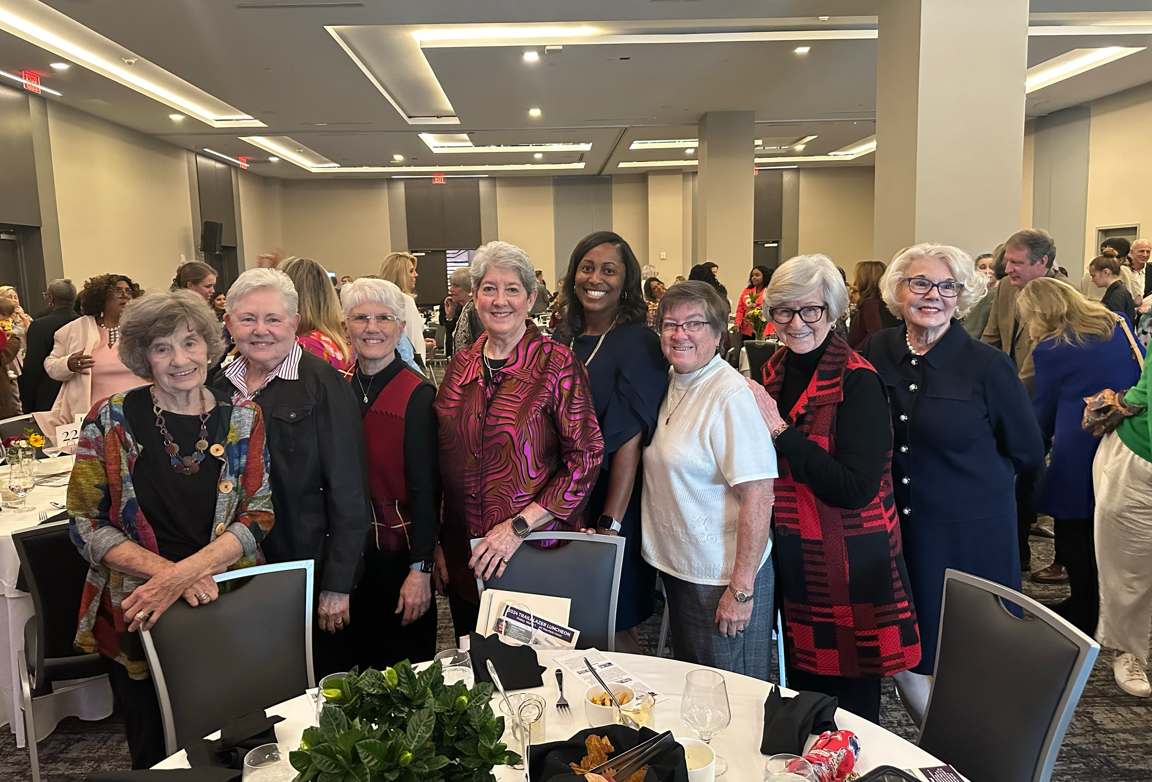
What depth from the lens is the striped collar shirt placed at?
2.33m

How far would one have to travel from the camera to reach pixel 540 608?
2.12m

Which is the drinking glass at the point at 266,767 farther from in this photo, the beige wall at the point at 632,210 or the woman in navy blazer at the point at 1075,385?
the beige wall at the point at 632,210

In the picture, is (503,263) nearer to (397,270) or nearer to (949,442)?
(949,442)

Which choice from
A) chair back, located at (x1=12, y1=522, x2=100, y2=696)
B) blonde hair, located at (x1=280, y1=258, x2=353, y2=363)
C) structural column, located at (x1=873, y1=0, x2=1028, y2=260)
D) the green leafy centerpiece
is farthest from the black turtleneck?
structural column, located at (x1=873, y1=0, x2=1028, y2=260)

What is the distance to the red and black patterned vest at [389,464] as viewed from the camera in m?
2.51

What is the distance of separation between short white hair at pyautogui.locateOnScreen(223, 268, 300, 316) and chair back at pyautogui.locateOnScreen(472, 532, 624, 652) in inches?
37.1

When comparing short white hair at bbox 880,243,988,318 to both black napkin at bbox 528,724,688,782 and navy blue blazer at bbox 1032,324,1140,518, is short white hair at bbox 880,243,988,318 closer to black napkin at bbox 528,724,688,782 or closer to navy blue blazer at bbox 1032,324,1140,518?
navy blue blazer at bbox 1032,324,1140,518

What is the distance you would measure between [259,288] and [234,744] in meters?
1.32

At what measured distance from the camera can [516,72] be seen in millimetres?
8938

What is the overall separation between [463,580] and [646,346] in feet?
3.26

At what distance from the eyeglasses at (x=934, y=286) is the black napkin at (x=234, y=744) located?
217 cm

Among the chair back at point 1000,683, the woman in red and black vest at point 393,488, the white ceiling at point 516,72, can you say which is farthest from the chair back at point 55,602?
the white ceiling at point 516,72

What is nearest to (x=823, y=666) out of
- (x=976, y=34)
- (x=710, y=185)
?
(x=976, y=34)

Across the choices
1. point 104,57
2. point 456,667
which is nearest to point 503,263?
point 456,667
